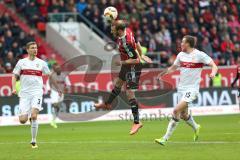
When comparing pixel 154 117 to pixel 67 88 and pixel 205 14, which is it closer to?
pixel 67 88

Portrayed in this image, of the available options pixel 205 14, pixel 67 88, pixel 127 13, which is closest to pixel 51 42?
pixel 127 13

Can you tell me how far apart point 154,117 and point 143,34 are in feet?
26.5

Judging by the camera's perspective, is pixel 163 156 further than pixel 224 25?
No

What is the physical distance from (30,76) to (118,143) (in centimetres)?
270

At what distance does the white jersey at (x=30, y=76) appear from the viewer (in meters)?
17.2

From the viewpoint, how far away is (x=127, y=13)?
37.3 metres

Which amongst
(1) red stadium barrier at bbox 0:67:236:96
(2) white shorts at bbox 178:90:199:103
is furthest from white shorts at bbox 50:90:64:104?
(2) white shorts at bbox 178:90:199:103

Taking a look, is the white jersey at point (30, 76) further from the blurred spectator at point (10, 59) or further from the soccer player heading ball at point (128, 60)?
the blurred spectator at point (10, 59)

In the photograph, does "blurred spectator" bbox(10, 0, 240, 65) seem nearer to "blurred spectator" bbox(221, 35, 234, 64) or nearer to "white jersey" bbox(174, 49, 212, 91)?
"blurred spectator" bbox(221, 35, 234, 64)

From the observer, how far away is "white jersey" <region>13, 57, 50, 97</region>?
17.2 m

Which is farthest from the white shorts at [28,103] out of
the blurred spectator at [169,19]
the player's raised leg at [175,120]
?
the blurred spectator at [169,19]

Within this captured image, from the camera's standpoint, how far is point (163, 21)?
3750cm

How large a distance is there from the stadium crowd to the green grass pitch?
9671mm

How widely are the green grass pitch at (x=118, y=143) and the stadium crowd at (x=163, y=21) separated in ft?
31.7
